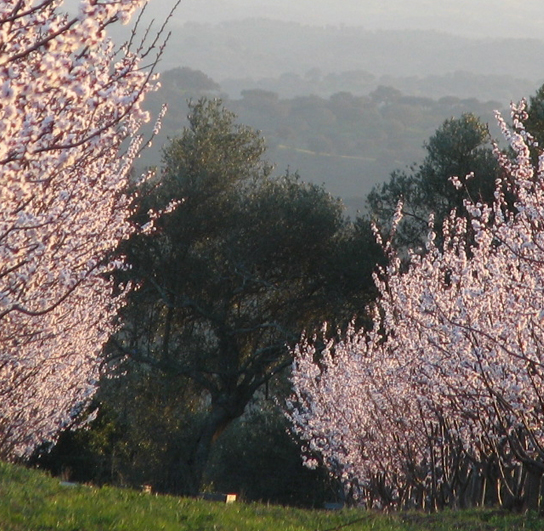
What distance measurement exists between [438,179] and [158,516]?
1867 centimetres

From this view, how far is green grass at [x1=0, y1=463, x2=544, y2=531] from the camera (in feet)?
26.5

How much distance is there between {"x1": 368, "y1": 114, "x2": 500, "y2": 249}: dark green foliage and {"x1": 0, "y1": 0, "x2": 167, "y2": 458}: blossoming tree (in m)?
11.9

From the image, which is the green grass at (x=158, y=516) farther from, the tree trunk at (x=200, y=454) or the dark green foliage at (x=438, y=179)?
the dark green foliage at (x=438, y=179)

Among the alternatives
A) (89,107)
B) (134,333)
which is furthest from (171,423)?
(89,107)

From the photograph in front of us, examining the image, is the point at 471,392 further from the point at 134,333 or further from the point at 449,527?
the point at 134,333

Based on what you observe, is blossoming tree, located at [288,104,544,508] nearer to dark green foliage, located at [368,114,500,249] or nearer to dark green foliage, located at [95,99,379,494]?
dark green foliage, located at [95,99,379,494]

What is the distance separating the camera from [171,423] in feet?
83.4

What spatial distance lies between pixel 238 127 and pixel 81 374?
49.2 ft

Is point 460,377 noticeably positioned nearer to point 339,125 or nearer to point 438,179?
point 438,179

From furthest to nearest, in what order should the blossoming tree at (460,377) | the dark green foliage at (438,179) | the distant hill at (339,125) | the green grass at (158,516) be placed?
the distant hill at (339,125) → the dark green foliage at (438,179) → the blossoming tree at (460,377) → the green grass at (158,516)

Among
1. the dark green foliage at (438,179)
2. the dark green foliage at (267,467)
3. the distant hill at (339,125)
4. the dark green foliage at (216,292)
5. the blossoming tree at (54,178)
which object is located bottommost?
the dark green foliage at (267,467)

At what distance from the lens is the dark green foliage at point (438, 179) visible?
82.4 feet

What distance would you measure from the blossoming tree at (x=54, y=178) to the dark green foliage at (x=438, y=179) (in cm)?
1187

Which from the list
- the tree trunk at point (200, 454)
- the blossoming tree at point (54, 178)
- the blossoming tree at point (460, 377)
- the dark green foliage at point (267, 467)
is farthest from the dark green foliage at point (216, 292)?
the blossoming tree at point (460, 377)
